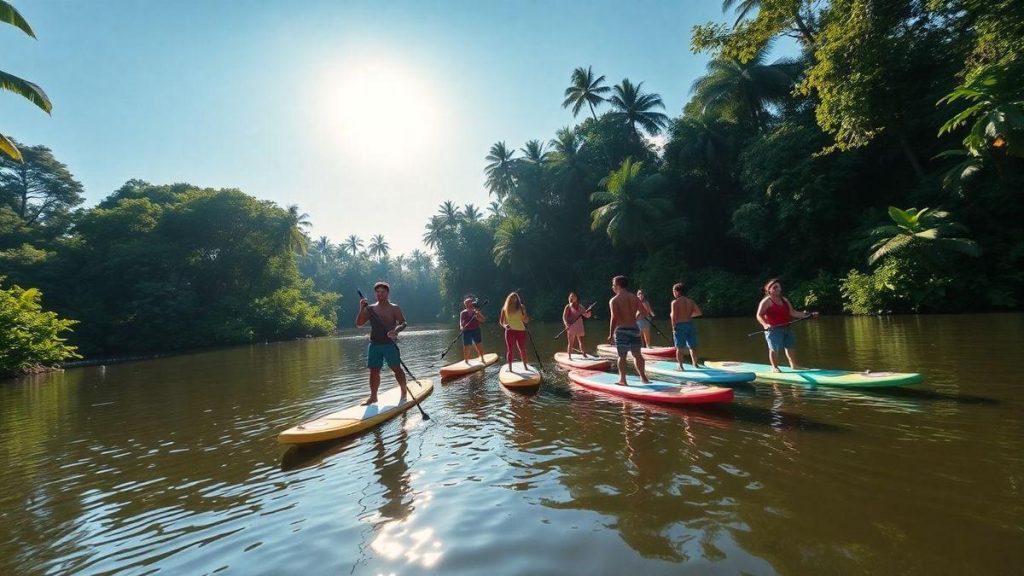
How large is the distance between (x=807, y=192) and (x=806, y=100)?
7428 millimetres

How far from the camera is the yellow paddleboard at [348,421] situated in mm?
6398

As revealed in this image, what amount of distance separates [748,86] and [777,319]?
29919 millimetres

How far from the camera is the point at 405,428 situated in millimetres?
7301

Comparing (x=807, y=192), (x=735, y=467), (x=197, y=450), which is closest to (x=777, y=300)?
(x=735, y=467)

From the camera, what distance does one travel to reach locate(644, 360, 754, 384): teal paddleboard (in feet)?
27.0

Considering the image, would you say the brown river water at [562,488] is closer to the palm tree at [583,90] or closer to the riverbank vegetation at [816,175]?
the riverbank vegetation at [816,175]

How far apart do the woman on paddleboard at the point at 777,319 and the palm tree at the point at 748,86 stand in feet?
92.8

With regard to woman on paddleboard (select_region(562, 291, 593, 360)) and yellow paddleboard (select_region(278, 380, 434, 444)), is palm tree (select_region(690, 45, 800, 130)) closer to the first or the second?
woman on paddleboard (select_region(562, 291, 593, 360))

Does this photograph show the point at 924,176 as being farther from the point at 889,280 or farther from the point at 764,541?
the point at 764,541

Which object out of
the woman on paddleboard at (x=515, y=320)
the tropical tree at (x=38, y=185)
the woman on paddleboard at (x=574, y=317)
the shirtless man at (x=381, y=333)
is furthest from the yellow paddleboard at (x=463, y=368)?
the tropical tree at (x=38, y=185)

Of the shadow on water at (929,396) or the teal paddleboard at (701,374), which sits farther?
the teal paddleboard at (701,374)

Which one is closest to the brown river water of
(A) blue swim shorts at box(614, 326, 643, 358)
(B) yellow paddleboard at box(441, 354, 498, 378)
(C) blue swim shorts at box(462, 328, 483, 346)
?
(A) blue swim shorts at box(614, 326, 643, 358)

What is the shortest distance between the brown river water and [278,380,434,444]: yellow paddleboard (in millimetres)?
199

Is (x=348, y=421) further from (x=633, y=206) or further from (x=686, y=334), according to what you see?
(x=633, y=206)
